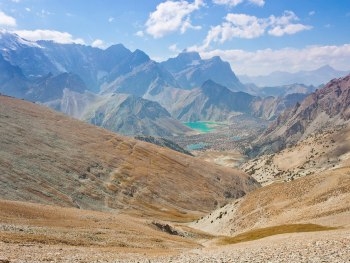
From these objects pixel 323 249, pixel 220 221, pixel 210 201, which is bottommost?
pixel 210 201

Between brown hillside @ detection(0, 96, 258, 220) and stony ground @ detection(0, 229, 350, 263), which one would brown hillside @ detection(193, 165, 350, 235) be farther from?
brown hillside @ detection(0, 96, 258, 220)

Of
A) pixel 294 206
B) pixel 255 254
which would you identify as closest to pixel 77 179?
pixel 294 206

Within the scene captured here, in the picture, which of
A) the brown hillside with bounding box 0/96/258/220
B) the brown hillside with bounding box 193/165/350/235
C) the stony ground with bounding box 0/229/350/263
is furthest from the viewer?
the brown hillside with bounding box 0/96/258/220

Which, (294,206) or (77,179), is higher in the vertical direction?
(294,206)

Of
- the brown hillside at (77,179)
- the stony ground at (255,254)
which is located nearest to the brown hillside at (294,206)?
the stony ground at (255,254)

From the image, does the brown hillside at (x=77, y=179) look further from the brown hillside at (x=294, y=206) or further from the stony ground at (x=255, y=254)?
the stony ground at (x=255, y=254)

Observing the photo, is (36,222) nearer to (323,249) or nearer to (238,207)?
(323,249)

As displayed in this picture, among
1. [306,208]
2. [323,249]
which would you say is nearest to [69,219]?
[306,208]

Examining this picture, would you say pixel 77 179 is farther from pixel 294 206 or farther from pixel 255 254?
pixel 255 254

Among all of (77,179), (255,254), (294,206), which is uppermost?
(255,254)

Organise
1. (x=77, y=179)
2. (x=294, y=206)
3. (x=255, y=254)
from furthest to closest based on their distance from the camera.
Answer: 1. (x=77, y=179)
2. (x=294, y=206)
3. (x=255, y=254)

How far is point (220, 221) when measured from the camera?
101 metres

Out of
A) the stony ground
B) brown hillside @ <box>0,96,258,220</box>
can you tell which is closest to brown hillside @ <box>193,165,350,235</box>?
the stony ground

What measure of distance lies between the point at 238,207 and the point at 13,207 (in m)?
49.8
